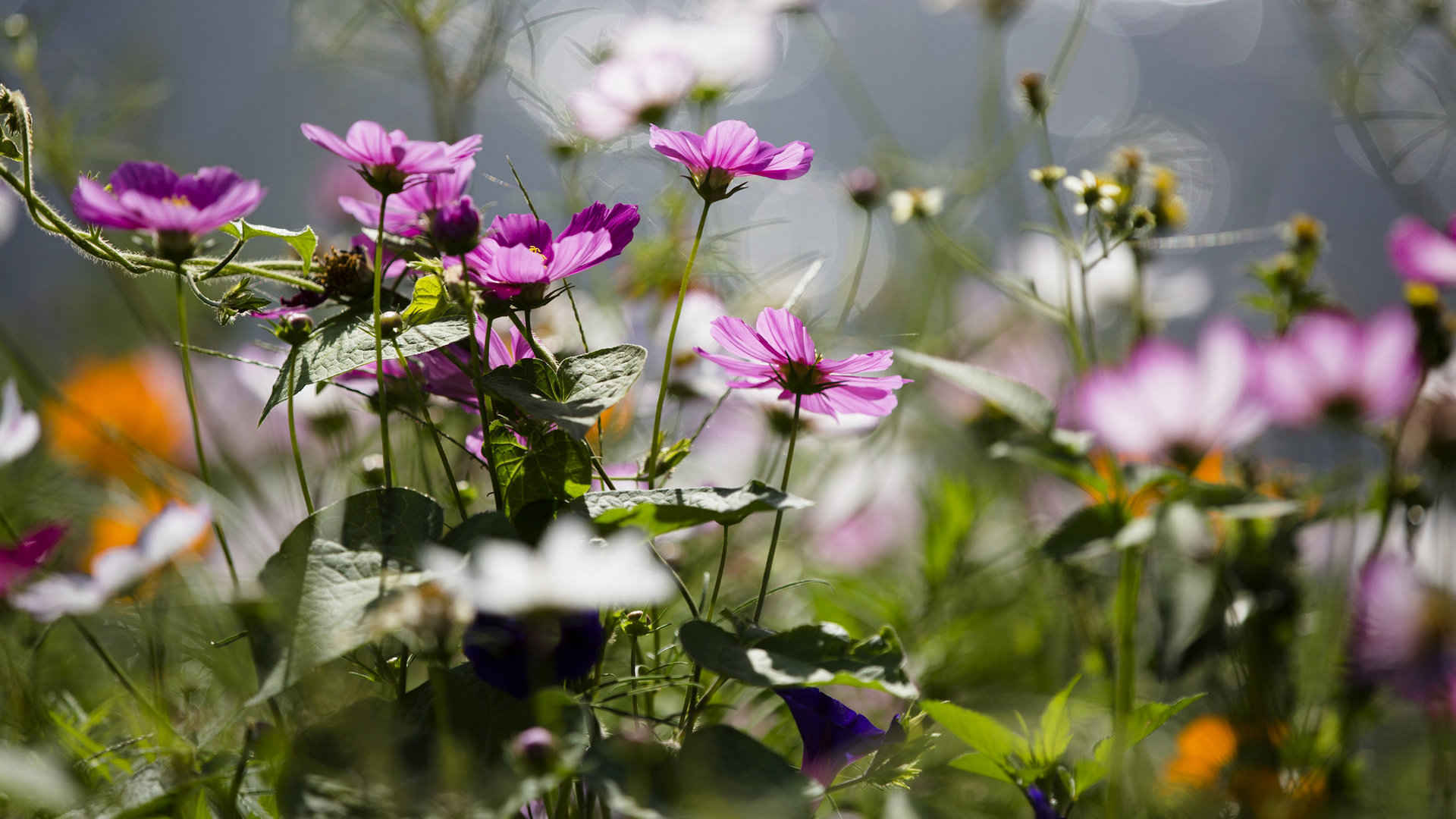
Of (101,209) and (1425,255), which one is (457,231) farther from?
(1425,255)

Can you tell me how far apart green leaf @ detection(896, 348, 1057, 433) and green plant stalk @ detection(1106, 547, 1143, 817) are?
0.06m

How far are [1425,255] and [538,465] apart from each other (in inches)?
12.4

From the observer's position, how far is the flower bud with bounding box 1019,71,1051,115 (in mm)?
471

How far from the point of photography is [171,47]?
1176 millimetres

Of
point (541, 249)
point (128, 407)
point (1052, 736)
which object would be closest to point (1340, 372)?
point (1052, 736)

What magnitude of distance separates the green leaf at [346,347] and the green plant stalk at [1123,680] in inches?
8.5

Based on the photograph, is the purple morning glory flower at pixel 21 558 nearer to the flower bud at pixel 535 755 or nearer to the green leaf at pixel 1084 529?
the flower bud at pixel 535 755

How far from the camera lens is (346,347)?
10.7 inches

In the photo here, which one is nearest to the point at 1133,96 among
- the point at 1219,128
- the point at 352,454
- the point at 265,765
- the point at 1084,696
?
the point at 1219,128

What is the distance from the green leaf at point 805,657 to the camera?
0.75 feet

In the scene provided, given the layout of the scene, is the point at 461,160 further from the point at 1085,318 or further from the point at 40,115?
the point at 40,115

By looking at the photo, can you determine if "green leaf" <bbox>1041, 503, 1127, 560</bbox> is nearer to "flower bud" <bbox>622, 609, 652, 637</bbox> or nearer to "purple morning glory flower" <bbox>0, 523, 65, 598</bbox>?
"flower bud" <bbox>622, 609, 652, 637</bbox>

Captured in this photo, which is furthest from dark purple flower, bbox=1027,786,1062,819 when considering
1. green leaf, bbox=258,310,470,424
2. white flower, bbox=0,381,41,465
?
white flower, bbox=0,381,41,465

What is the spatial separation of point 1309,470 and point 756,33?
470 millimetres
